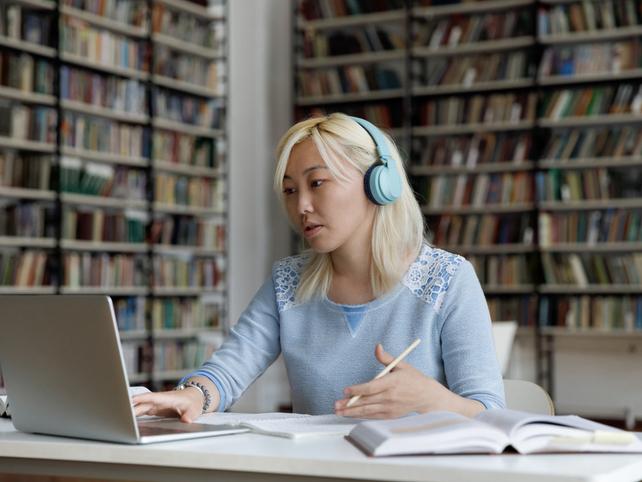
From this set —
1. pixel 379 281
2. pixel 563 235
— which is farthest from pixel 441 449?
pixel 563 235

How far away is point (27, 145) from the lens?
5.66m

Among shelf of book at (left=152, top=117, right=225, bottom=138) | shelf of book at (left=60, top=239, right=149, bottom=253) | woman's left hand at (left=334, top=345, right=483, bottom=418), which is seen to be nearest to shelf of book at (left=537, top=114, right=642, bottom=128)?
shelf of book at (left=152, top=117, right=225, bottom=138)

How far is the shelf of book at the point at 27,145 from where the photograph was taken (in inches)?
218

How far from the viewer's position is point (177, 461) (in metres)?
1.30

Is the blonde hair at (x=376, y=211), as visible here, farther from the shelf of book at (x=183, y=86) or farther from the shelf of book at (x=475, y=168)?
the shelf of book at (x=475, y=168)

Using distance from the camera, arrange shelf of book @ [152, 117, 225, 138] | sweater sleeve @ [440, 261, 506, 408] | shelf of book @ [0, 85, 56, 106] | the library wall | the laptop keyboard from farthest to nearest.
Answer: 1. the library wall
2. shelf of book @ [152, 117, 225, 138]
3. shelf of book @ [0, 85, 56, 106]
4. sweater sleeve @ [440, 261, 506, 408]
5. the laptop keyboard

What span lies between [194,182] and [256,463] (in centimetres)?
595

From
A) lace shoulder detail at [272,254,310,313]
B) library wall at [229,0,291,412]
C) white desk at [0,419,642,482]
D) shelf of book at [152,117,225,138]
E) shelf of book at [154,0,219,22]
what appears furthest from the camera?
library wall at [229,0,291,412]

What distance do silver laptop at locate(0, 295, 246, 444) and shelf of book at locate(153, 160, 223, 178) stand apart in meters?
5.22

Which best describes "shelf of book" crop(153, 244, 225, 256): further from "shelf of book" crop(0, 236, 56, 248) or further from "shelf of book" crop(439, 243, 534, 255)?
"shelf of book" crop(439, 243, 534, 255)

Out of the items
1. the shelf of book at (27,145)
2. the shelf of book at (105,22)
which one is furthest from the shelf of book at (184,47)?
the shelf of book at (27,145)

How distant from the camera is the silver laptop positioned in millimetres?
1339

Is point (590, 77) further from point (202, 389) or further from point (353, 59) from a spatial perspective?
point (202, 389)

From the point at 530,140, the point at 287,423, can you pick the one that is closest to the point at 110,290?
the point at 530,140
